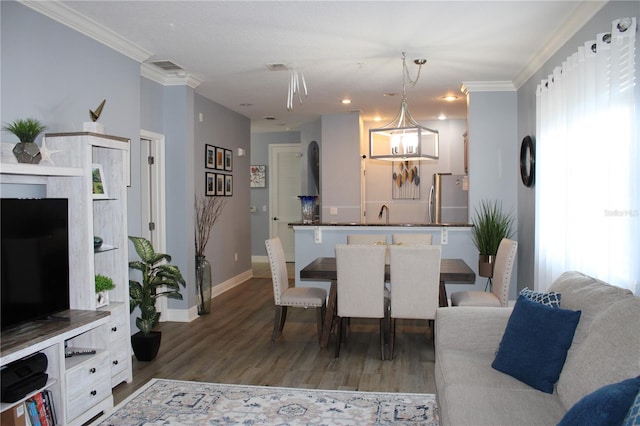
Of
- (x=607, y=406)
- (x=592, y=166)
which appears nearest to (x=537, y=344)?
(x=607, y=406)

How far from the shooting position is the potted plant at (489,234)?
5328 millimetres

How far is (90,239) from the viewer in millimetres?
3145

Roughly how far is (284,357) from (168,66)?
3041mm

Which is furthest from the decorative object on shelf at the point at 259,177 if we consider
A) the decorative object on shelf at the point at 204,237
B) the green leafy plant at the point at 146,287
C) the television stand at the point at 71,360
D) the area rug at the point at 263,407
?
the television stand at the point at 71,360

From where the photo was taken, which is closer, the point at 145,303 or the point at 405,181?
the point at 145,303

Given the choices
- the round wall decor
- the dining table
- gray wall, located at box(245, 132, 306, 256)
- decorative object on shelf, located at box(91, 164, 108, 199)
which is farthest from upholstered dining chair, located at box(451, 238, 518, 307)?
gray wall, located at box(245, 132, 306, 256)

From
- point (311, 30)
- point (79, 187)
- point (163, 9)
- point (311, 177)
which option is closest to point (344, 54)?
point (311, 30)

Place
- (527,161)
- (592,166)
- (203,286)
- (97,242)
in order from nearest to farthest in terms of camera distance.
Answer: (592,166), (97,242), (527,161), (203,286)

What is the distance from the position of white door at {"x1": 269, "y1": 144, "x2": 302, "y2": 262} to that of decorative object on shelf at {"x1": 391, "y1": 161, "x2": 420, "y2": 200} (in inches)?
84.1

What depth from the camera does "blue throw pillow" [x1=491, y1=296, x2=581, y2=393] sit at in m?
2.22

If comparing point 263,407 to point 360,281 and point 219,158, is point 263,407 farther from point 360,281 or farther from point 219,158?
point 219,158

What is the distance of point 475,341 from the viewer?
9.20 feet

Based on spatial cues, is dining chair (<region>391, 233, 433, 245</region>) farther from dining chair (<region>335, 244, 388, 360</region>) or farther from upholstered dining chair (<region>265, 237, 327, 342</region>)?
dining chair (<region>335, 244, 388, 360</region>)

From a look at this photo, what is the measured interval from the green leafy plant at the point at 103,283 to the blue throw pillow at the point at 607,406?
9.65 ft
